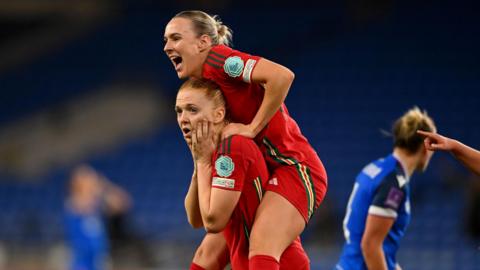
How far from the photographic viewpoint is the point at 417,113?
518 cm

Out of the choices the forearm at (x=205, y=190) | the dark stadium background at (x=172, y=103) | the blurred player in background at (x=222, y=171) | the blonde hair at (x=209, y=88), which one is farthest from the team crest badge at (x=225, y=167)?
the dark stadium background at (x=172, y=103)

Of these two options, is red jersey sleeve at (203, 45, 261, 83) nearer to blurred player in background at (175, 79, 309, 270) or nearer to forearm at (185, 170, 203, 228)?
blurred player in background at (175, 79, 309, 270)

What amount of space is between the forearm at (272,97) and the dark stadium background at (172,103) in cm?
705

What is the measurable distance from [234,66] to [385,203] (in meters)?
1.23

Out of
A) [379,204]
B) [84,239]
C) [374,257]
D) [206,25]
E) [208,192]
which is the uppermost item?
[206,25]

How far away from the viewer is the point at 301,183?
4473 millimetres

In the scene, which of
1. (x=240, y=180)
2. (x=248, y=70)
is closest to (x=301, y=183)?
(x=240, y=180)

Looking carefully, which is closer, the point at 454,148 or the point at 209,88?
the point at 454,148

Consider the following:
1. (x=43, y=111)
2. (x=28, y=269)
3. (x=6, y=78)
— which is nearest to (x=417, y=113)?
(x=28, y=269)

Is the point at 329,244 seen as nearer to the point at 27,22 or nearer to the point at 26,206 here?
the point at 26,206

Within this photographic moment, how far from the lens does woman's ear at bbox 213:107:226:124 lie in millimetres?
4406

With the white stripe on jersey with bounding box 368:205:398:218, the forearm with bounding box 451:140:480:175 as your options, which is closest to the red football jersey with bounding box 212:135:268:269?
the white stripe on jersey with bounding box 368:205:398:218

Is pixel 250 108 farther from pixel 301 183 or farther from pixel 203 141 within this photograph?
pixel 301 183

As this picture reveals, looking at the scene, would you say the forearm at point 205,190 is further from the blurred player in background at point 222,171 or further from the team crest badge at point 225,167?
the team crest badge at point 225,167
